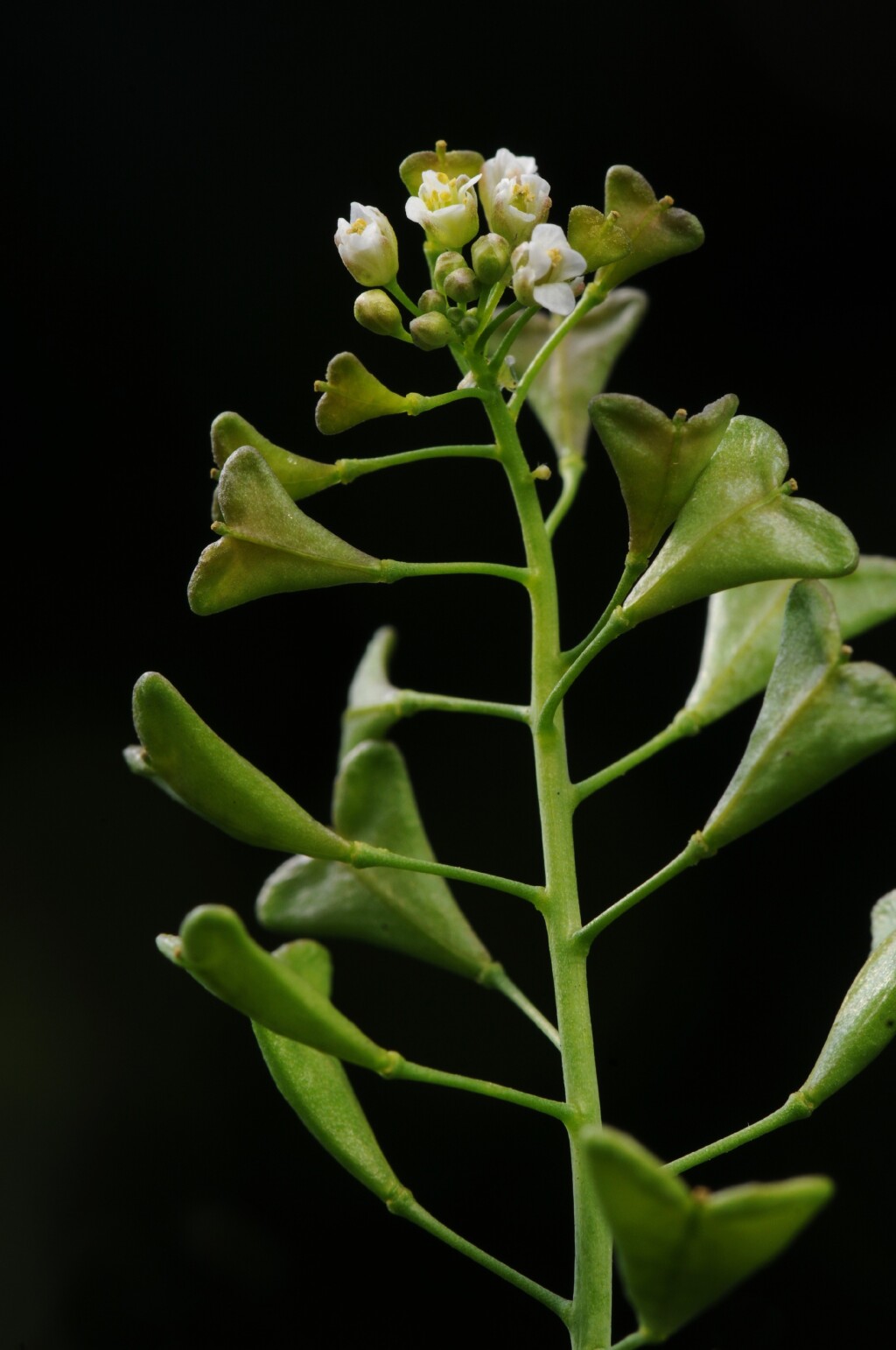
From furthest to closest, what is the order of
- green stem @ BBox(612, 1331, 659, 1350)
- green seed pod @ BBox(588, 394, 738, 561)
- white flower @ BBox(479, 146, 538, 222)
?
white flower @ BBox(479, 146, 538, 222) → green seed pod @ BBox(588, 394, 738, 561) → green stem @ BBox(612, 1331, 659, 1350)

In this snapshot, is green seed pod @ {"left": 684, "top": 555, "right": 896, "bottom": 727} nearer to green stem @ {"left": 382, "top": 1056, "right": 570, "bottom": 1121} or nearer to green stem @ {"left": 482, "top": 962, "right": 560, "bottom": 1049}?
green stem @ {"left": 482, "top": 962, "right": 560, "bottom": 1049}

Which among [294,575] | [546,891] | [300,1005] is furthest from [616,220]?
[300,1005]

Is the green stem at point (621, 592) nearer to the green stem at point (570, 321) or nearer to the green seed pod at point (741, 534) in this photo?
the green seed pod at point (741, 534)

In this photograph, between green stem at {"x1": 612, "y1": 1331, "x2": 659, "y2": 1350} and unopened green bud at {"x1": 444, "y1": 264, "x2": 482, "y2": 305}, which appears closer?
green stem at {"x1": 612, "y1": 1331, "x2": 659, "y2": 1350}

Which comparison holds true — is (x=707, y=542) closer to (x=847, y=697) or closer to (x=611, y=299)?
(x=847, y=697)

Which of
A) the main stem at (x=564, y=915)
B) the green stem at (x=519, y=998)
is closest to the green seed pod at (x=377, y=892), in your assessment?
the green stem at (x=519, y=998)

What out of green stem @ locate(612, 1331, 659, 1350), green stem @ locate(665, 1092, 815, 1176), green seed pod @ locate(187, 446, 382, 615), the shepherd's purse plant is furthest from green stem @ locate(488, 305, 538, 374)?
green stem @ locate(612, 1331, 659, 1350)
